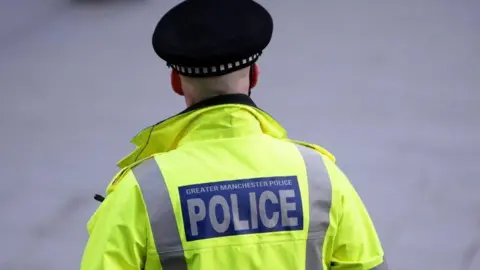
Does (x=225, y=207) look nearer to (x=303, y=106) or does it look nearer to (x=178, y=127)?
(x=178, y=127)

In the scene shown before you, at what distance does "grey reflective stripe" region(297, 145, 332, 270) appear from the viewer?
1.26 m

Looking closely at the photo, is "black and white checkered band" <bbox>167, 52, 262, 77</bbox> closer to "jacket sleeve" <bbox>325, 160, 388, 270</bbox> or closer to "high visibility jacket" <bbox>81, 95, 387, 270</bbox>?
"high visibility jacket" <bbox>81, 95, 387, 270</bbox>

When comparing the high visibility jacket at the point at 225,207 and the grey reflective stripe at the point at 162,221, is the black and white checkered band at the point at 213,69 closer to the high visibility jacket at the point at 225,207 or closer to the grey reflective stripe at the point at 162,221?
the high visibility jacket at the point at 225,207

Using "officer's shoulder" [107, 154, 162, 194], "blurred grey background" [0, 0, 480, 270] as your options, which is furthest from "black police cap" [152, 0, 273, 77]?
"blurred grey background" [0, 0, 480, 270]

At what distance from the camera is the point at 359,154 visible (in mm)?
3170

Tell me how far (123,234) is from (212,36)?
13.7 inches

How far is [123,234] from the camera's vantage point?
121 cm

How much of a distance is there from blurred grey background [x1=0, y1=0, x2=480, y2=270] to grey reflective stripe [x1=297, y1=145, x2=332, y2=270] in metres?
1.50

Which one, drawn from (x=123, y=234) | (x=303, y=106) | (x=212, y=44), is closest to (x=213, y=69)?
(x=212, y=44)

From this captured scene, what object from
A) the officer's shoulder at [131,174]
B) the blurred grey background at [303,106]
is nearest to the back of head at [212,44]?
the officer's shoulder at [131,174]

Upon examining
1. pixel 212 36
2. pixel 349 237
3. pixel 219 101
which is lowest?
pixel 349 237

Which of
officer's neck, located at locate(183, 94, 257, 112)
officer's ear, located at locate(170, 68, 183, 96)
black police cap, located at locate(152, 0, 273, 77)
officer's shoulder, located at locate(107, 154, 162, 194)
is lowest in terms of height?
officer's shoulder, located at locate(107, 154, 162, 194)

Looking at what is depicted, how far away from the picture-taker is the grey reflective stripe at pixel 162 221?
1.22 m

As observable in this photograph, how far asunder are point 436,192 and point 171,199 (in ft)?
6.50
